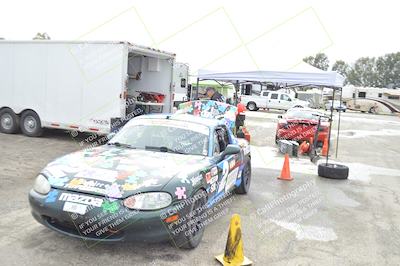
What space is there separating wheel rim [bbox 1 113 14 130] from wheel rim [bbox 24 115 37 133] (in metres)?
0.53

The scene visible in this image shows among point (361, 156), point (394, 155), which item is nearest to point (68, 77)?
point (361, 156)

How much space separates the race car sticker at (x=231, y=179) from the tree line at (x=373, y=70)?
118295 millimetres

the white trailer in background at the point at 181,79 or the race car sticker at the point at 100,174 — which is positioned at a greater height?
the white trailer in background at the point at 181,79

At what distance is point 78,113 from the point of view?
11.8 metres

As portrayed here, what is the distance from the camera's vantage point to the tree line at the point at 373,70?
401 feet

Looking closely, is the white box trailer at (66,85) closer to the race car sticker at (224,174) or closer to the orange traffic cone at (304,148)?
the orange traffic cone at (304,148)

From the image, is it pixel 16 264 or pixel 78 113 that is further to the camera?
pixel 78 113

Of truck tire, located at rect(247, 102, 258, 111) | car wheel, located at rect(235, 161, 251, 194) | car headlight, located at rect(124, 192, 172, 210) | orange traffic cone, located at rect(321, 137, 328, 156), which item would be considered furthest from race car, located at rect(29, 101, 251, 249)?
truck tire, located at rect(247, 102, 258, 111)

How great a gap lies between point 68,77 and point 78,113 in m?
1.07

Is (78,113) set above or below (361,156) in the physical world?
above

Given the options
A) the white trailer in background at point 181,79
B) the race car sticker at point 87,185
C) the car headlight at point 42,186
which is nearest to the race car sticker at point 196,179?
the race car sticker at point 87,185

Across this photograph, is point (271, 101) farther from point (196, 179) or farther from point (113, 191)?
point (113, 191)

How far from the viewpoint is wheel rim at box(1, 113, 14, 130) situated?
42.3 feet

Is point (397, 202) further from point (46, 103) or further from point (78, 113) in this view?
point (46, 103)
